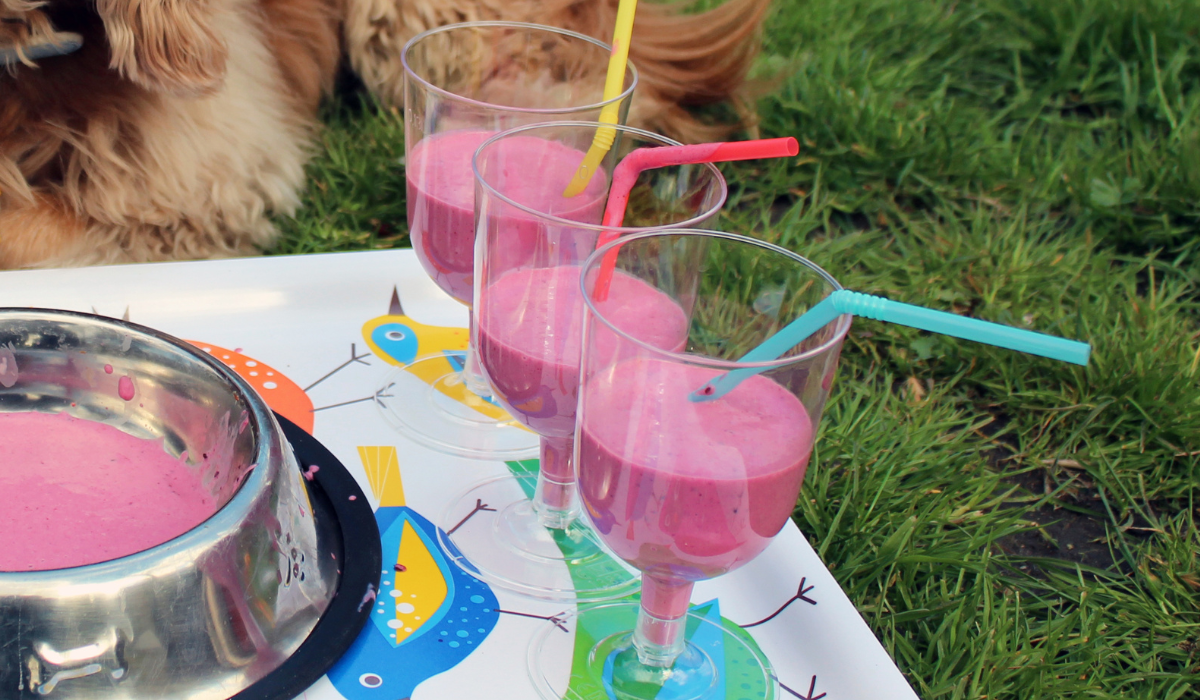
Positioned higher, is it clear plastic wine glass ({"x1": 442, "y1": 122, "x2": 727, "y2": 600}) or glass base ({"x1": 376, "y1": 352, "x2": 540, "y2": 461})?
clear plastic wine glass ({"x1": 442, "y1": 122, "x2": 727, "y2": 600})

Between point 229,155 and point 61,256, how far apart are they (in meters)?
0.30

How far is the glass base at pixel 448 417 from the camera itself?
1148 millimetres

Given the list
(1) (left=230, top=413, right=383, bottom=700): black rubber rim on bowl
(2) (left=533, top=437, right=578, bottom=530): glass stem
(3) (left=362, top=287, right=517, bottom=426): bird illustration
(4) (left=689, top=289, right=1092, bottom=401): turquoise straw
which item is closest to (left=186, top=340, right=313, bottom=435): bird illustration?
(1) (left=230, top=413, right=383, bottom=700): black rubber rim on bowl

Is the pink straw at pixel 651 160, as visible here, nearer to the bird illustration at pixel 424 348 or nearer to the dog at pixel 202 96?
the bird illustration at pixel 424 348

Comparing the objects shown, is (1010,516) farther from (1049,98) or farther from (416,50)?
(1049,98)

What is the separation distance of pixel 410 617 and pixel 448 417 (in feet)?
1.09

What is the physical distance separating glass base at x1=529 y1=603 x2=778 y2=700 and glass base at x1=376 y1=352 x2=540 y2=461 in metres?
0.27

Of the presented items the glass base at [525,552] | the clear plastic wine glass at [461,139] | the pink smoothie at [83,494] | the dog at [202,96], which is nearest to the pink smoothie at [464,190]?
the clear plastic wine glass at [461,139]

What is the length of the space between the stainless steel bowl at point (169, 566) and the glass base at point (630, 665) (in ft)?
0.66

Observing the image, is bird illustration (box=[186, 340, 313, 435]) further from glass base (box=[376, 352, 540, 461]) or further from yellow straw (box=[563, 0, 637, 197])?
yellow straw (box=[563, 0, 637, 197])

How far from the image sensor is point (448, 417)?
3.93 feet

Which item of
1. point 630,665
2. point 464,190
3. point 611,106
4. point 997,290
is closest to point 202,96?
point 464,190

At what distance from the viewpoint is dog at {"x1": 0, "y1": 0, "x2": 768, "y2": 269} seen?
138 centimetres

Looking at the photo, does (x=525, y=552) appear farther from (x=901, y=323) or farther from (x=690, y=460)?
(x=901, y=323)
